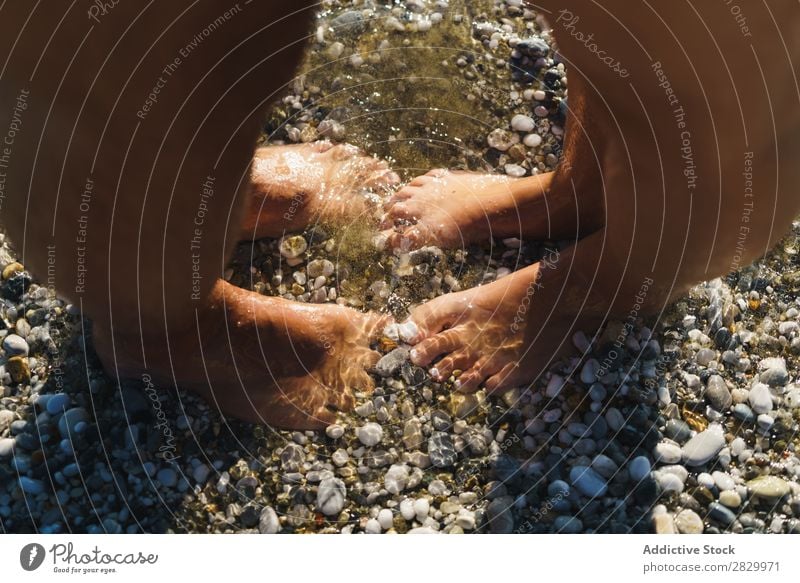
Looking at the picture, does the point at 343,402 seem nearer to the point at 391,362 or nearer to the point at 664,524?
the point at 391,362

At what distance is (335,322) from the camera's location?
6.59ft

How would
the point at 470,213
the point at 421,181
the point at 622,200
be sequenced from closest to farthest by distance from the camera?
1. the point at 622,200
2. the point at 470,213
3. the point at 421,181

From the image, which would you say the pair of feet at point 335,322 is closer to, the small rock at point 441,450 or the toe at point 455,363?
the toe at point 455,363

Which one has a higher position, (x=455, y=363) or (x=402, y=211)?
(x=402, y=211)

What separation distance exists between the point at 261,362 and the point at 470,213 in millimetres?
746

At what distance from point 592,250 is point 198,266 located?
996 millimetres

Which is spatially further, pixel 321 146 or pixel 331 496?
pixel 321 146

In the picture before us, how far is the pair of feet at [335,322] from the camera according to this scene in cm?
Answer: 189

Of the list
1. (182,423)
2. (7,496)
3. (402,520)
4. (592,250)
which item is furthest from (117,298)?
(592,250)

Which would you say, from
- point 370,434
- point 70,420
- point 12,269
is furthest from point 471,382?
point 12,269

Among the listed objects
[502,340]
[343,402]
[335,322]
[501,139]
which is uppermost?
[501,139]

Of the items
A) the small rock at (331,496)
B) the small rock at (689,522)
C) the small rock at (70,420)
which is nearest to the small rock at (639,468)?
the small rock at (689,522)

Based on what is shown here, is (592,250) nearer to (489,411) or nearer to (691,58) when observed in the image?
(489,411)

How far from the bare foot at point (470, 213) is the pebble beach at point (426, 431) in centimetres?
5
